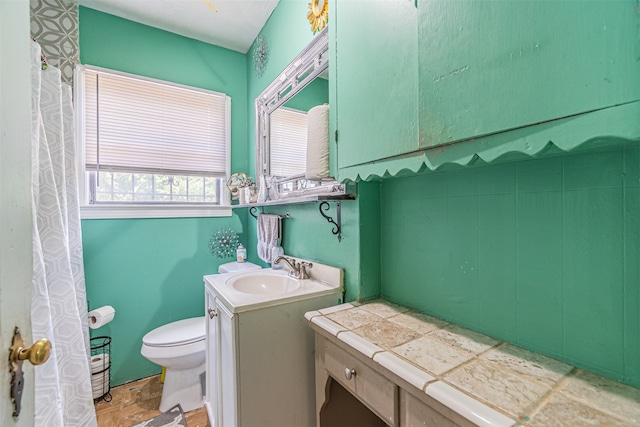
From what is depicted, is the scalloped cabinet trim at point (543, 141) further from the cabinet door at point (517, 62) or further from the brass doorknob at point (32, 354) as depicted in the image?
the brass doorknob at point (32, 354)

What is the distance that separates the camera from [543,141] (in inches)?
20.4

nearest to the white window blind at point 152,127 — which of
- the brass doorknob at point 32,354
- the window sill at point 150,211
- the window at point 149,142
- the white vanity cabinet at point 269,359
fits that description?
the window at point 149,142

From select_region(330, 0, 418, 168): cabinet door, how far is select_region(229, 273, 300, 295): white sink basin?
0.79 meters

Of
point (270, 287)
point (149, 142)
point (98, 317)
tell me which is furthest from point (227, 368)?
point (149, 142)

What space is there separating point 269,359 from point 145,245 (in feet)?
4.94

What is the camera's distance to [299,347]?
1.14 m

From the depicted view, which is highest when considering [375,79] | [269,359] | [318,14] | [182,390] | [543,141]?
[318,14]

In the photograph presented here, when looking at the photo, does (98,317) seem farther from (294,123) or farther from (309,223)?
(294,123)

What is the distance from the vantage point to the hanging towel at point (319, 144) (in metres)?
1.17

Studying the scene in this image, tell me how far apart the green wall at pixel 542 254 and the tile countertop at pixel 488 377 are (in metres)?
0.07

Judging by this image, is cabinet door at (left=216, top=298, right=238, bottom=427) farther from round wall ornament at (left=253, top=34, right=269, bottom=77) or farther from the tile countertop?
round wall ornament at (left=253, top=34, right=269, bottom=77)

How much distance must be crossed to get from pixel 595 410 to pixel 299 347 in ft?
2.97

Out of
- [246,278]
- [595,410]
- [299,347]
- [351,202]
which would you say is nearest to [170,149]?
[246,278]

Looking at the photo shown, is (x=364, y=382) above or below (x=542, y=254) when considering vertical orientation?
below
